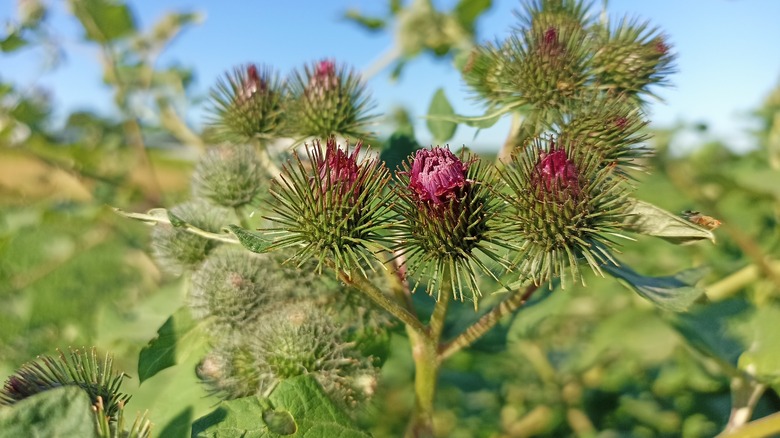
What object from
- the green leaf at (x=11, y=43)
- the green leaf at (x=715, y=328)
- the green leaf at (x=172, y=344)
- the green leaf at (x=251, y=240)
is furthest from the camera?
the green leaf at (x=11, y=43)

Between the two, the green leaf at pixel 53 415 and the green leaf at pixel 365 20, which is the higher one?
the green leaf at pixel 365 20

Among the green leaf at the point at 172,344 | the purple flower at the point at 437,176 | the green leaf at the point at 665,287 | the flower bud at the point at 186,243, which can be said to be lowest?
the green leaf at the point at 172,344

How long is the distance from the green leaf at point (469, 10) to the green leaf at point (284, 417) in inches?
110

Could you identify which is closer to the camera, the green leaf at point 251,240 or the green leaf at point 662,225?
the green leaf at point 251,240

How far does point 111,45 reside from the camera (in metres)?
3.46

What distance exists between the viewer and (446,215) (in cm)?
120

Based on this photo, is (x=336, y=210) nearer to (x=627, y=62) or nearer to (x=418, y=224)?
(x=418, y=224)

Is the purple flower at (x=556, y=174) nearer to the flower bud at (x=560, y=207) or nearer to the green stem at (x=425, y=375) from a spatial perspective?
the flower bud at (x=560, y=207)

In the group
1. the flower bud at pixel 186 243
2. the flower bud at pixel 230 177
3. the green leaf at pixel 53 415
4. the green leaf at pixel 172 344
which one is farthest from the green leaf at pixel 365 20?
the green leaf at pixel 53 415

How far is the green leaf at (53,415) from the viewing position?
917 mm

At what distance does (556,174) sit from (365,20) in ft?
9.84

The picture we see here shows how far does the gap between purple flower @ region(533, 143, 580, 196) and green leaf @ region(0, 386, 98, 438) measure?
3.10 feet

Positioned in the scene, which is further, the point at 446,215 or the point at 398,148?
the point at 398,148

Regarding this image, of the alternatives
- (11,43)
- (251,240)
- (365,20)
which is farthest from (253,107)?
(365,20)
